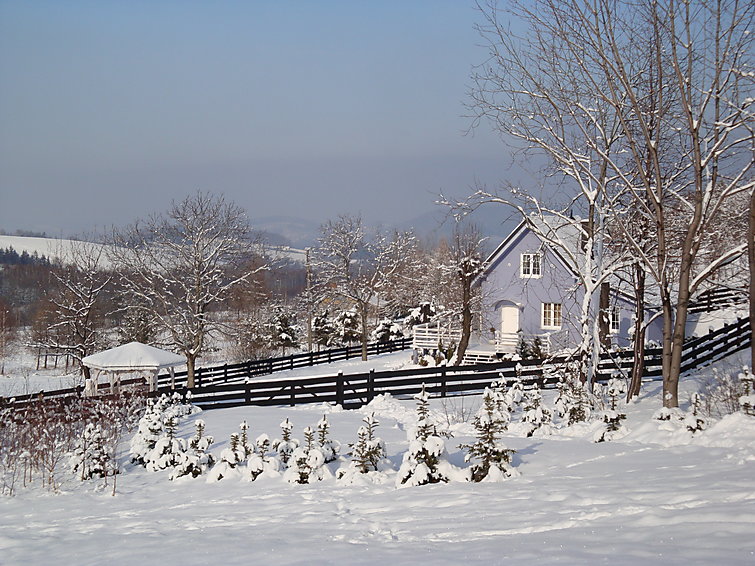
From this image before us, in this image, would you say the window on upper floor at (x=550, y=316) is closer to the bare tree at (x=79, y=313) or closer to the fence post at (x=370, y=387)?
the fence post at (x=370, y=387)

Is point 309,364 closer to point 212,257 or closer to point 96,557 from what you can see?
point 212,257

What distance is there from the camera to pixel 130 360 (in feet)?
64.2

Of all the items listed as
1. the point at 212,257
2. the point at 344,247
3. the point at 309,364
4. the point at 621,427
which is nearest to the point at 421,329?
the point at 309,364

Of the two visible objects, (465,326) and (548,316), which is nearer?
(465,326)

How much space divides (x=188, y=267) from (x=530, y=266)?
17.0 m

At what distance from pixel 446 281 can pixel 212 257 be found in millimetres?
18113

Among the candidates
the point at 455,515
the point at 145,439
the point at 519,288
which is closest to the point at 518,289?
the point at 519,288

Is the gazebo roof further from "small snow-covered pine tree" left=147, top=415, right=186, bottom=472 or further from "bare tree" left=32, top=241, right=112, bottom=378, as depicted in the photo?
"bare tree" left=32, top=241, right=112, bottom=378

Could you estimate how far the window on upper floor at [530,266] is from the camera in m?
32.8

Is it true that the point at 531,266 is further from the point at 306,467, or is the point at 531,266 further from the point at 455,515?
the point at 455,515

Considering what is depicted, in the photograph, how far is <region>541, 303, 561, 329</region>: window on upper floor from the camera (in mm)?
33050

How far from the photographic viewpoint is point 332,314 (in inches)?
2020

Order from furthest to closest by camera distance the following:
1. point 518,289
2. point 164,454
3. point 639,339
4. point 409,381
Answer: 1. point 518,289
2. point 409,381
3. point 639,339
4. point 164,454

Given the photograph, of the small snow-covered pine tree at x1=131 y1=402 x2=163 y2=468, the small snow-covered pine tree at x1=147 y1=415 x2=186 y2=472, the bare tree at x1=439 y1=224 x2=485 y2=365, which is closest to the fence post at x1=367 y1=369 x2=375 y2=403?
the small snow-covered pine tree at x1=131 y1=402 x2=163 y2=468
